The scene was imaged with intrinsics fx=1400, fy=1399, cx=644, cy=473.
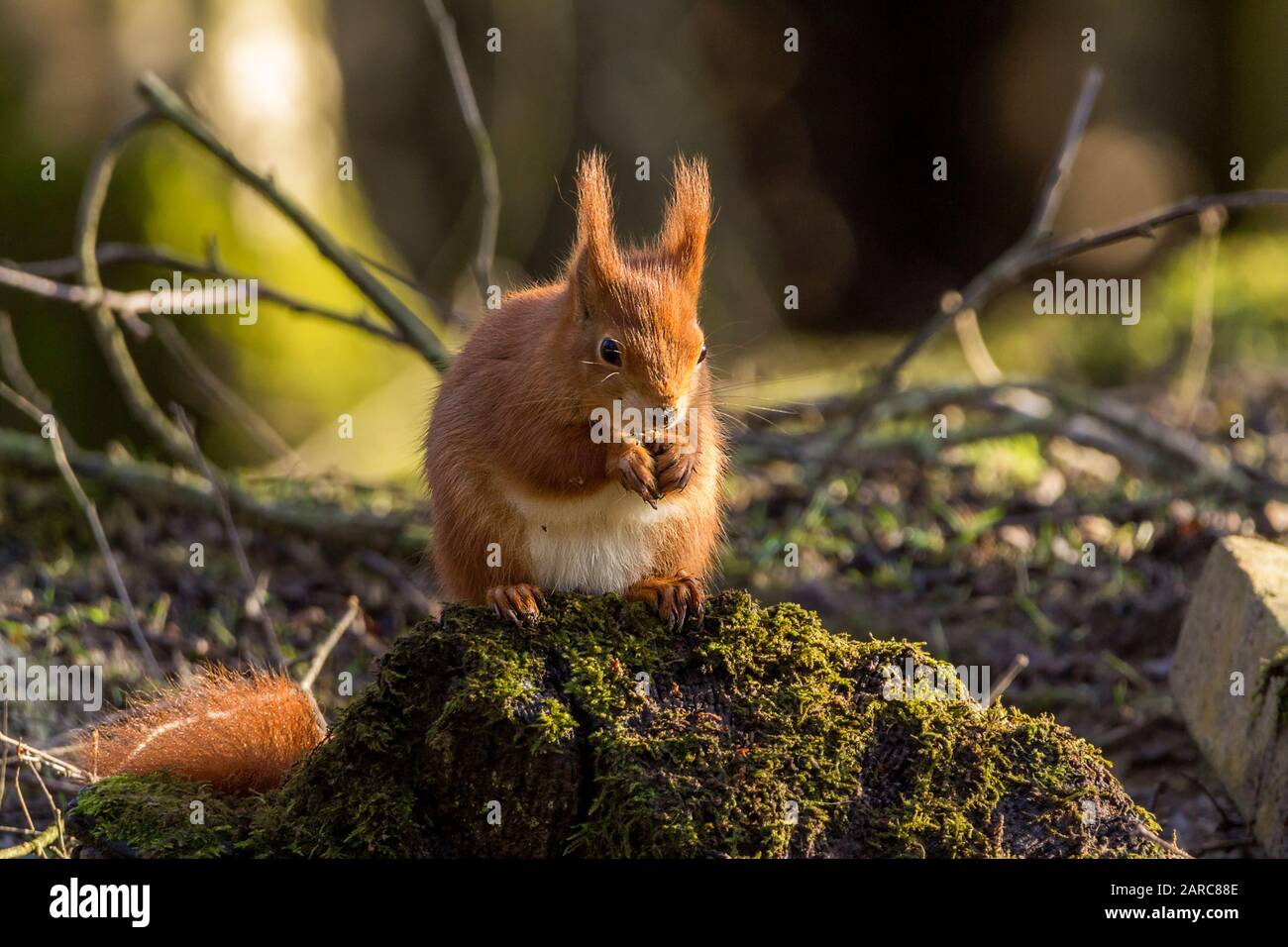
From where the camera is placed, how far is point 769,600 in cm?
485

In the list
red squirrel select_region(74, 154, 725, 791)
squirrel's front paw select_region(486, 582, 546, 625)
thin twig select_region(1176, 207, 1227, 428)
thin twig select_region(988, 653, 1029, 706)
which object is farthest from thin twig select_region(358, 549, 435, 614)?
thin twig select_region(1176, 207, 1227, 428)

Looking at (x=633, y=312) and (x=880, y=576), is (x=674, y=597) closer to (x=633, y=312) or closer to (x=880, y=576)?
(x=633, y=312)

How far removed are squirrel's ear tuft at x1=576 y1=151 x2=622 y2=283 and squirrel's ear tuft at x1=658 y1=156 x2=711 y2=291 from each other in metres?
0.15

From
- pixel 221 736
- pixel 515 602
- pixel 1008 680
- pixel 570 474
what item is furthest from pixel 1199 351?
pixel 221 736

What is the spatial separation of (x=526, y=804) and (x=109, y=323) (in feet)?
11.4

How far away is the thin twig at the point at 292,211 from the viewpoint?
4.80 metres

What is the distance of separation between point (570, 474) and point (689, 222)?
2.09 ft

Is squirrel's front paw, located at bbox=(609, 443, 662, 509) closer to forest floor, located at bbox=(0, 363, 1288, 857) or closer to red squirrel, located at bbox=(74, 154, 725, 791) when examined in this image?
red squirrel, located at bbox=(74, 154, 725, 791)

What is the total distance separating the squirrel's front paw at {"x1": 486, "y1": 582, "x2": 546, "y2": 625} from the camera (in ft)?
8.46

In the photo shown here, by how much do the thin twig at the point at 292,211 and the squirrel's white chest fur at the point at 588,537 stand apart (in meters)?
1.89

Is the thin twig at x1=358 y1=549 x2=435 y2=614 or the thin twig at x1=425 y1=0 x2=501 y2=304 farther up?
the thin twig at x1=425 y1=0 x2=501 y2=304

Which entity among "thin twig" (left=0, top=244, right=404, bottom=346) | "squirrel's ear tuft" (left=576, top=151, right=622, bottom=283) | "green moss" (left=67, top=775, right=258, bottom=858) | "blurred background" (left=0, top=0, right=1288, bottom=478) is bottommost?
"green moss" (left=67, top=775, right=258, bottom=858)

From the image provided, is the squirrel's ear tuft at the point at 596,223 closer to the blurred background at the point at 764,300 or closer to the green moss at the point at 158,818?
the blurred background at the point at 764,300
